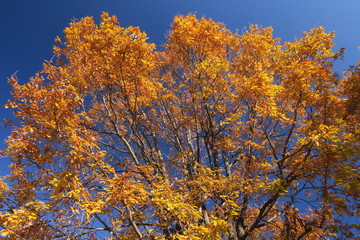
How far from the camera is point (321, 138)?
14.8 feet

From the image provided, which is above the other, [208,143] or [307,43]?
[307,43]

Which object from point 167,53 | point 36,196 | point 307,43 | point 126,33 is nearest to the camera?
point 36,196

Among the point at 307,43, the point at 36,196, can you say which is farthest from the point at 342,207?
the point at 36,196

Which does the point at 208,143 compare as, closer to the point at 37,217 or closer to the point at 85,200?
the point at 85,200

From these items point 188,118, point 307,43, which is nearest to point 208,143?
point 188,118

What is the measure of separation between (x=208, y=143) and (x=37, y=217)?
6.11 m

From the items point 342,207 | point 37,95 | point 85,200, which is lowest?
point 85,200

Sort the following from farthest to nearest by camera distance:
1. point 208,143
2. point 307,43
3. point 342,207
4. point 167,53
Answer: point 167,53 → point 208,143 → point 307,43 → point 342,207

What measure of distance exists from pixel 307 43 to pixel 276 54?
6.17ft

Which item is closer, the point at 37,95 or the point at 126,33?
the point at 37,95

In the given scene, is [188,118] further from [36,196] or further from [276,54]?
[36,196]

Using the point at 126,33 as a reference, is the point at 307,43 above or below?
above

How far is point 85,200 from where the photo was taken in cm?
424

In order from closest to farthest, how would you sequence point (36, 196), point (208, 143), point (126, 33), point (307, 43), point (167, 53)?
1. point (36, 196)
2. point (126, 33)
3. point (307, 43)
4. point (208, 143)
5. point (167, 53)
